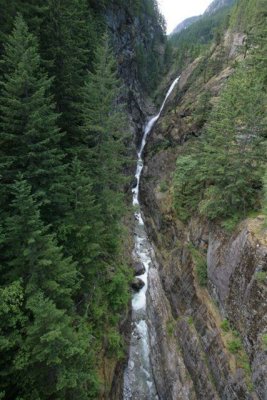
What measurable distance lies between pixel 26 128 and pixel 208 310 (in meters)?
14.1

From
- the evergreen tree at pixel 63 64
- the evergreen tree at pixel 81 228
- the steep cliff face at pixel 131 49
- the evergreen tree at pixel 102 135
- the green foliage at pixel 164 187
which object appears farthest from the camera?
the steep cliff face at pixel 131 49

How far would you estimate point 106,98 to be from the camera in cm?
1566

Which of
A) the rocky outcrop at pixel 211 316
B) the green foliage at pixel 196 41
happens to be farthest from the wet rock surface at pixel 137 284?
the green foliage at pixel 196 41

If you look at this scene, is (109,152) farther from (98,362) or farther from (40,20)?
(98,362)

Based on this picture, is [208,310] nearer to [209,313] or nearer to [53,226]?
[209,313]

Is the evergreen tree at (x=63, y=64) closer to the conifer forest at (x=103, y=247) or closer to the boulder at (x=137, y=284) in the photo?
the conifer forest at (x=103, y=247)

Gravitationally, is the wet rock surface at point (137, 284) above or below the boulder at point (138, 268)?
below

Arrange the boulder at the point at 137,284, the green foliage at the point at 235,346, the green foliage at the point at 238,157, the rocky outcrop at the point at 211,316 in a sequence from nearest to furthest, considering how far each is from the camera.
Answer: the rocky outcrop at the point at 211,316, the green foliage at the point at 235,346, the green foliage at the point at 238,157, the boulder at the point at 137,284

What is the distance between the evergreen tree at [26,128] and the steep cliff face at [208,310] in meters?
9.87

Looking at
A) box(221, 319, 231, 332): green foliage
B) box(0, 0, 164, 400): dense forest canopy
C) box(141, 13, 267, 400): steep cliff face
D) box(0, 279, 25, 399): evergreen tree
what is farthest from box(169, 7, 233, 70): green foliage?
box(0, 279, 25, 399): evergreen tree

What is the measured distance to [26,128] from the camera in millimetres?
11562

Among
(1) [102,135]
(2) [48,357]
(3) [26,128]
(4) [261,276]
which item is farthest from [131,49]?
(2) [48,357]

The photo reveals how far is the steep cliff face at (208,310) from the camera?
12.8m

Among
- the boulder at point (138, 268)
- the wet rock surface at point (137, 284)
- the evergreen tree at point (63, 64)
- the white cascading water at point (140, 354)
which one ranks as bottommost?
the white cascading water at point (140, 354)
